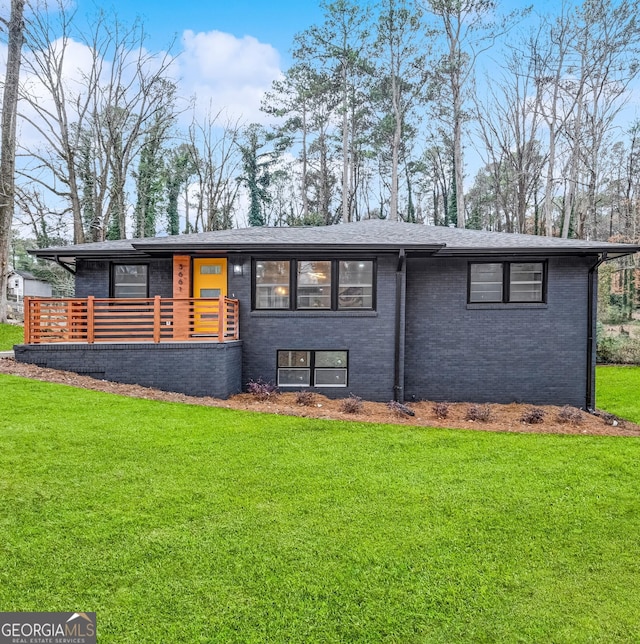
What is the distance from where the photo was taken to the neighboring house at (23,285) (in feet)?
122

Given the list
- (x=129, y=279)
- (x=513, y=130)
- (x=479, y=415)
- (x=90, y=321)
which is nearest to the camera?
(x=479, y=415)

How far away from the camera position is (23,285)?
123 feet

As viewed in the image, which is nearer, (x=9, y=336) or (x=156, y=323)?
(x=156, y=323)

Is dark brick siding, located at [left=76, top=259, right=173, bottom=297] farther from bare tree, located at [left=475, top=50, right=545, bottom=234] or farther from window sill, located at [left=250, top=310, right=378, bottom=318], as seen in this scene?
bare tree, located at [left=475, top=50, right=545, bottom=234]

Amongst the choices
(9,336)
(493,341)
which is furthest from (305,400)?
(9,336)

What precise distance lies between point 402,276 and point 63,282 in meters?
20.3

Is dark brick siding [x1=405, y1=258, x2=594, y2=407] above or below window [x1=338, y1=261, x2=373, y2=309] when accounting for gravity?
below

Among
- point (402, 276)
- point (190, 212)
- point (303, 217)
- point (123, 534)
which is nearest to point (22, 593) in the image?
point (123, 534)

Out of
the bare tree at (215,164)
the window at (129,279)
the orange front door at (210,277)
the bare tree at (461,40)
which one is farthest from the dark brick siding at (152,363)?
the bare tree at (215,164)

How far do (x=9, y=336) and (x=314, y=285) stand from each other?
11399 mm

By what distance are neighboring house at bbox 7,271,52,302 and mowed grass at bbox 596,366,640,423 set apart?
42.1 meters

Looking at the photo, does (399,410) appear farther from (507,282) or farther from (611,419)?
(611,419)

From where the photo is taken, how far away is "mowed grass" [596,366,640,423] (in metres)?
9.61

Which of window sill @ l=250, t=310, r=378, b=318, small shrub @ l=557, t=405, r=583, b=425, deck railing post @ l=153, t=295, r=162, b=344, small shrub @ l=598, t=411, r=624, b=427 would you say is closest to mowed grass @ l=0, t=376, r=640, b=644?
small shrub @ l=557, t=405, r=583, b=425
